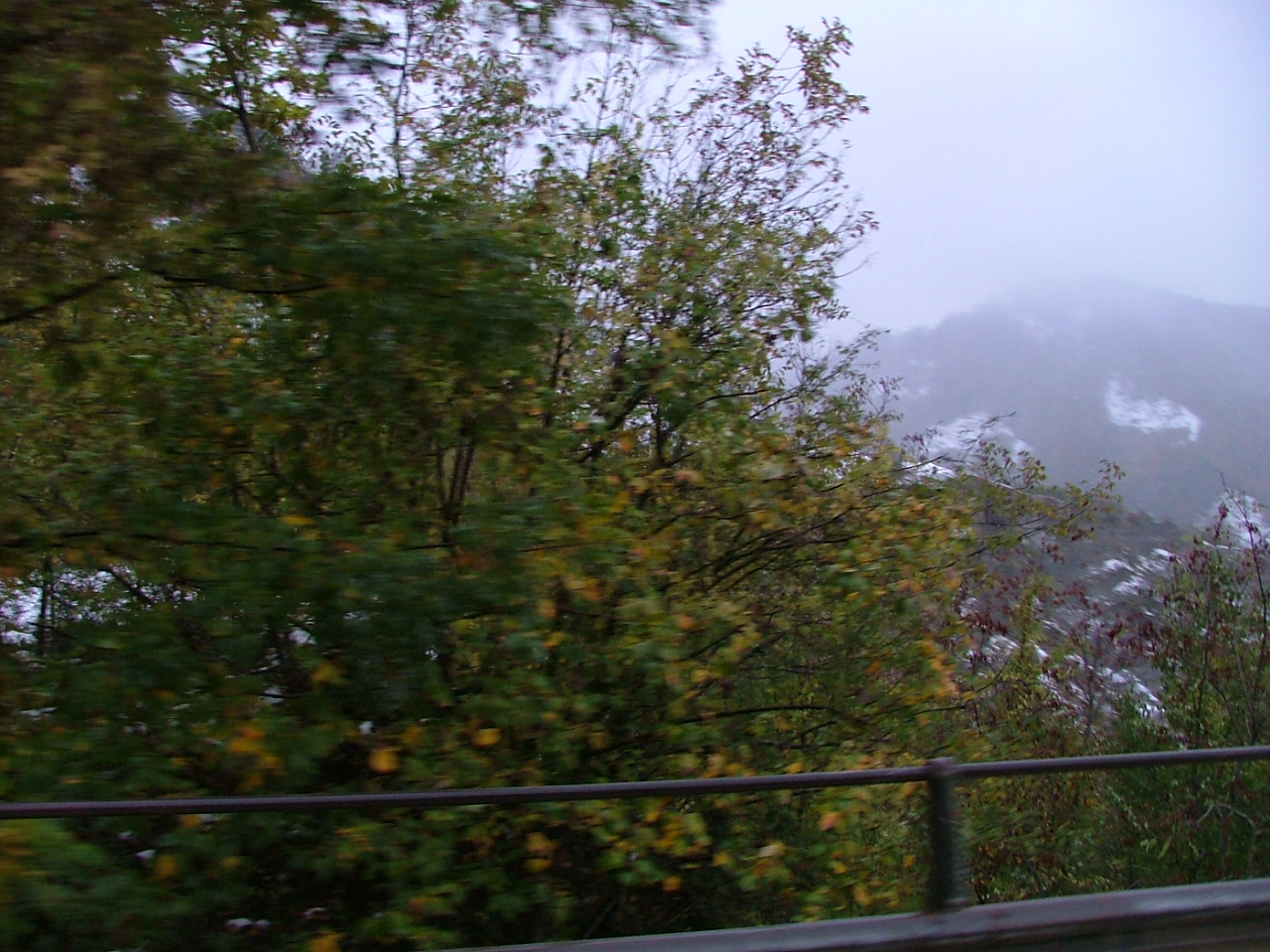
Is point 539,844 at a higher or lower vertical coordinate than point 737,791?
lower

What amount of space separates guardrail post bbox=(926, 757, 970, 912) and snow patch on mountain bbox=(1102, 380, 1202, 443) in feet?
62.0

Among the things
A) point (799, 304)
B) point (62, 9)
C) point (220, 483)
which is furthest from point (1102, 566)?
point (62, 9)

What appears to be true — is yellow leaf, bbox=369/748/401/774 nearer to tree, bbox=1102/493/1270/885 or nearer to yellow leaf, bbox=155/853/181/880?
yellow leaf, bbox=155/853/181/880

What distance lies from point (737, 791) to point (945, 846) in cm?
73

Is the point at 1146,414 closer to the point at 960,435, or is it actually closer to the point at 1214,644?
the point at 1214,644

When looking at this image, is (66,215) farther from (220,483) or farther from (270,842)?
(270,842)

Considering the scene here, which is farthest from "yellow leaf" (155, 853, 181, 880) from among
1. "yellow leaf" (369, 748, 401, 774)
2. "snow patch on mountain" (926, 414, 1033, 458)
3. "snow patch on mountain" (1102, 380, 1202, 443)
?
"snow patch on mountain" (1102, 380, 1202, 443)

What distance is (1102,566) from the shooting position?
50.1 feet

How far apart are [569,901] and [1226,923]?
2.37m

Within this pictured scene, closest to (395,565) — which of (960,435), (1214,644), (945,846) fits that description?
(945,846)

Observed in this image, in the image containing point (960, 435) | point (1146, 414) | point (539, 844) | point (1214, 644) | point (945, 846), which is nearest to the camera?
point (945, 846)

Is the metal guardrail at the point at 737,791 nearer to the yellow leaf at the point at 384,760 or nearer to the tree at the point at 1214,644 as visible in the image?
the yellow leaf at the point at 384,760

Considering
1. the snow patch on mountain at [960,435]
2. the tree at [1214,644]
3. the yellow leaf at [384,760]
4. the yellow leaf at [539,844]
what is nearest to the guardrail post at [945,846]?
the yellow leaf at [539,844]

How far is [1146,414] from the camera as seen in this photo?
21.1 meters
